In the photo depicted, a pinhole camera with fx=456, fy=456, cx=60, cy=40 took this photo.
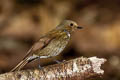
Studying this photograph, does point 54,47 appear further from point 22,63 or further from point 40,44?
point 22,63

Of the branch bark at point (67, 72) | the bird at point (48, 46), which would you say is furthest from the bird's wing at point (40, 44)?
the branch bark at point (67, 72)

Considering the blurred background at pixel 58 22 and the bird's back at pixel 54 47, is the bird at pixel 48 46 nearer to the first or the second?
the bird's back at pixel 54 47

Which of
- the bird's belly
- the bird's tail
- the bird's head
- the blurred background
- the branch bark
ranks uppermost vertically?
the blurred background

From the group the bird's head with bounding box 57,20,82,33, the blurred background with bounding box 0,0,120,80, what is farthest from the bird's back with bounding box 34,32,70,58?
the blurred background with bounding box 0,0,120,80

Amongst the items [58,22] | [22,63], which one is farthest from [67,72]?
[58,22]

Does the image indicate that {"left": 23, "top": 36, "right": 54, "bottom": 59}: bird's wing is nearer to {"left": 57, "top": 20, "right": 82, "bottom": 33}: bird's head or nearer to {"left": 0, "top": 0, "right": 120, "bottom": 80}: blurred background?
{"left": 57, "top": 20, "right": 82, "bottom": 33}: bird's head
